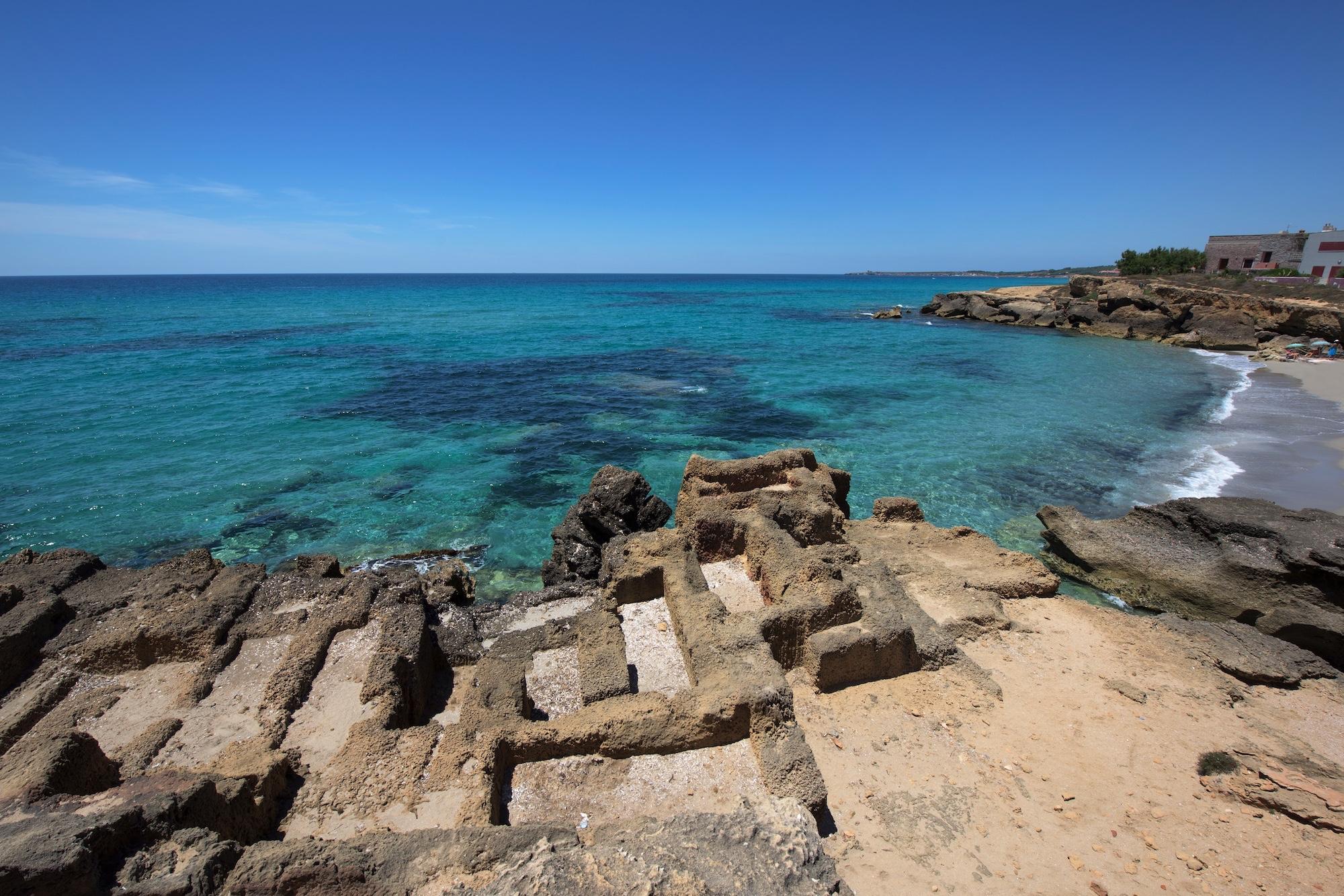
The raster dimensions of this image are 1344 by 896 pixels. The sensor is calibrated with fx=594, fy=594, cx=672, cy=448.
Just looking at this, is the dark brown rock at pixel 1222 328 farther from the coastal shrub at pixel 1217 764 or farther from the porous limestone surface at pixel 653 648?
the porous limestone surface at pixel 653 648

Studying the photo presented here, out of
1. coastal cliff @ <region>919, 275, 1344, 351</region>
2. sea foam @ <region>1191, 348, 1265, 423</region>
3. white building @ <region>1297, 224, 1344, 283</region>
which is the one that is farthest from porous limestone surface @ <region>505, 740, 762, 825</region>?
white building @ <region>1297, 224, 1344, 283</region>

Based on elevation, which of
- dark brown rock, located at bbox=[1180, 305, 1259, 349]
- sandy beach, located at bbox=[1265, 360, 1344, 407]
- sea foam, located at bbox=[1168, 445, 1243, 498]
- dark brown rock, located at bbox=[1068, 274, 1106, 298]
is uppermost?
dark brown rock, located at bbox=[1068, 274, 1106, 298]

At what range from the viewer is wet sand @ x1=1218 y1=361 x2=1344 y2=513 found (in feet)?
52.1

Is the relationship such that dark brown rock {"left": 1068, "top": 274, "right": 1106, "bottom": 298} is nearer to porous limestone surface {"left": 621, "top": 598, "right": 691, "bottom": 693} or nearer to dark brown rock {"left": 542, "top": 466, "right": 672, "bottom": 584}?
dark brown rock {"left": 542, "top": 466, "right": 672, "bottom": 584}

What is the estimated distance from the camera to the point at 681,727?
601 cm

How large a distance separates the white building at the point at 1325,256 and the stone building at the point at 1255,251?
1.21 meters

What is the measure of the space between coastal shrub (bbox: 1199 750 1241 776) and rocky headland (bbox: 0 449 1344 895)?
0.02 m

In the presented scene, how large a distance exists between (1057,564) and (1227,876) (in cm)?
776

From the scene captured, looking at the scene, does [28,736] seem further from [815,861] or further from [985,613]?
[985,613]

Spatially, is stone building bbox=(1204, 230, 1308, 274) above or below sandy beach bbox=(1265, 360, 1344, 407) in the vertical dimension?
above

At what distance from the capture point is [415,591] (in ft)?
28.8

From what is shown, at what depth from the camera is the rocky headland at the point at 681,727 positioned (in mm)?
4211

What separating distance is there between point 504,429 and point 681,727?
18.4 meters

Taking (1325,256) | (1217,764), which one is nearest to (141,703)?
(1217,764)
